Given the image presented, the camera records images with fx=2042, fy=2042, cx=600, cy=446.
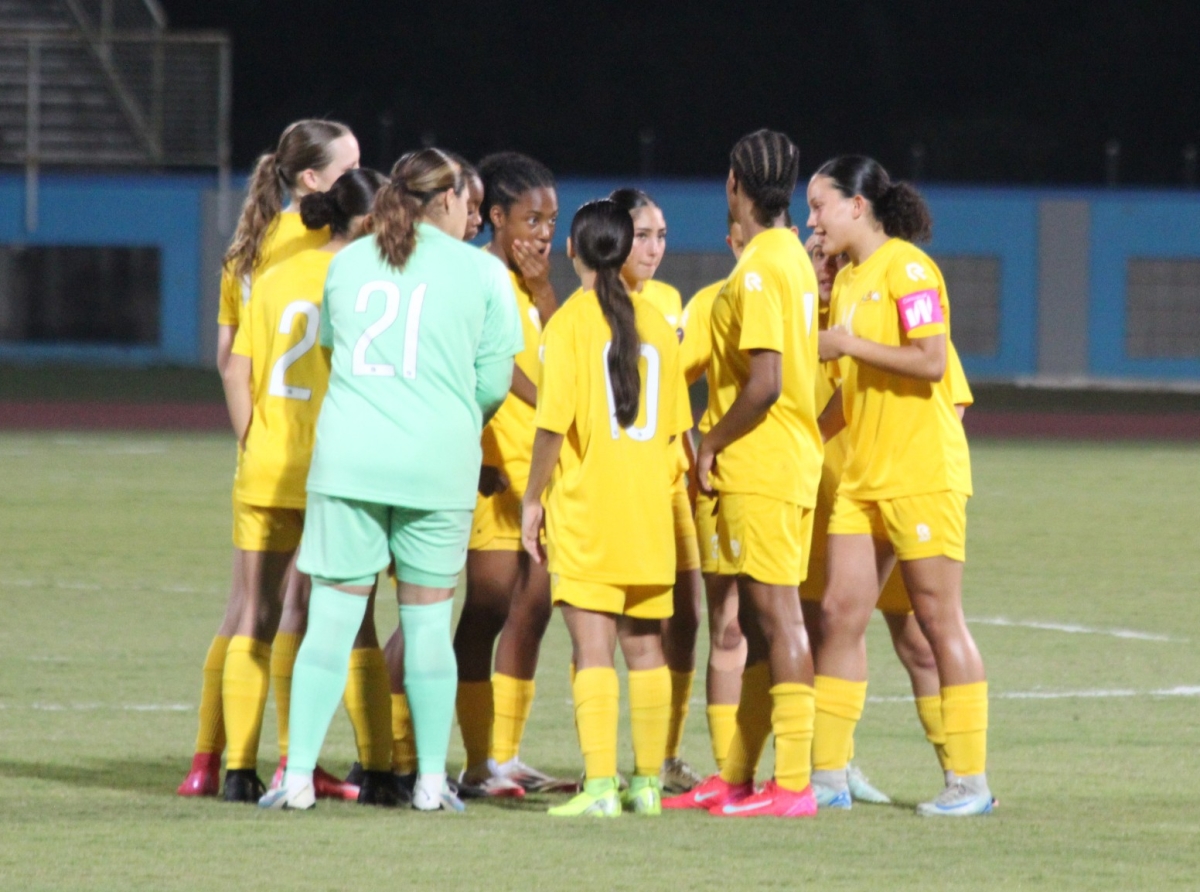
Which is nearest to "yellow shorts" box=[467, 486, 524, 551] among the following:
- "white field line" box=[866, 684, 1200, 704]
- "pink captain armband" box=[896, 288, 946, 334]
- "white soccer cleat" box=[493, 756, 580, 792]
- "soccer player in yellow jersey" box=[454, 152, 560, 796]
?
"soccer player in yellow jersey" box=[454, 152, 560, 796]

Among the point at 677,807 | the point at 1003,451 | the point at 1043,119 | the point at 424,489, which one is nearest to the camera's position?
the point at 424,489

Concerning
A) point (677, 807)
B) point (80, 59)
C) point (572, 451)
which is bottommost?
point (677, 807)

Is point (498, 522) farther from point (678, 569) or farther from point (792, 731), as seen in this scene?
point (792, 731)

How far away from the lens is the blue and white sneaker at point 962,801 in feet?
18.1

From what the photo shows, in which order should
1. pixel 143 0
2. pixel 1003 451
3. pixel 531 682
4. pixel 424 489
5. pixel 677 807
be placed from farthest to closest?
pixel 143 0 < pixel 1003 451 < pixel 531 682 < pixel 677 807 < pixel 424 489

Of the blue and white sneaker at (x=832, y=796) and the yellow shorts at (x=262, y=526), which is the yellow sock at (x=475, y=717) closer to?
the yellow shorts at (x=262, y=526)

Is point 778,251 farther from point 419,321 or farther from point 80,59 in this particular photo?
point 80,59

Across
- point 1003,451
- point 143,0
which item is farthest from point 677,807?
point 143,0

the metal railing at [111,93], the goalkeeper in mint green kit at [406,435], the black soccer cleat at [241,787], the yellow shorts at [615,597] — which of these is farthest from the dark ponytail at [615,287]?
the metal railing at [111,93]

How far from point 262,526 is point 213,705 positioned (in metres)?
0.55

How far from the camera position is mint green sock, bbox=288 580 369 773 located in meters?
5.26

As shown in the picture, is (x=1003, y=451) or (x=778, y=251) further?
(x=1003, y=451)

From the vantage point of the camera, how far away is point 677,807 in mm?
5664

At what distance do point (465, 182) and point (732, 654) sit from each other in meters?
1.68
